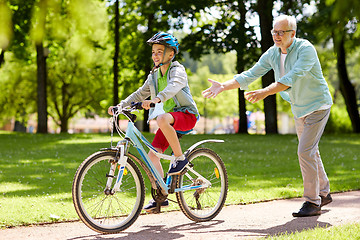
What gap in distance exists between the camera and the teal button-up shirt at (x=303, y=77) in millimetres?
5359

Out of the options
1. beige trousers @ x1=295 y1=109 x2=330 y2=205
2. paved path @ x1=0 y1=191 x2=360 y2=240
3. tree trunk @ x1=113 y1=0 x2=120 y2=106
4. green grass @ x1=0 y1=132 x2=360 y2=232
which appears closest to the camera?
paved path @ x1=0 y1=191 x2=360 y2=240

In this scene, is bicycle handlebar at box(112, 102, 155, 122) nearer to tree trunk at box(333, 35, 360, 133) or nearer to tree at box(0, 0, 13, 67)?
tree at box(0, 0, 13, 67)

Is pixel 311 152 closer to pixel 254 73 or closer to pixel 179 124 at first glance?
pixel 254 73

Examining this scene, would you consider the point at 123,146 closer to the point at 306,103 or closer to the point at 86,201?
the point at 86,201

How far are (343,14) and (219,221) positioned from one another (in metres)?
3.13

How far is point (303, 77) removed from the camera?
5.61 metres

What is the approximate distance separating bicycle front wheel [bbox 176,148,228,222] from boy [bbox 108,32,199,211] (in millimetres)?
255

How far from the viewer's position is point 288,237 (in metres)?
4.36

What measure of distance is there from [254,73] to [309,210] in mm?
1628

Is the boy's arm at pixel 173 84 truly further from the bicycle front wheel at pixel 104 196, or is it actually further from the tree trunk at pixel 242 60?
the tree trunk at pixel 242 60

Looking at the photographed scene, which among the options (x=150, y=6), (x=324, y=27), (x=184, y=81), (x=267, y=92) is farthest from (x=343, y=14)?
(x=150, y=6)

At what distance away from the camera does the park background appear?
5.60 metres

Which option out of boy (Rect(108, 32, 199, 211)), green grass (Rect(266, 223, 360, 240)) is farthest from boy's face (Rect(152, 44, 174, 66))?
green grass (Rect(266, 223, 360, 240))

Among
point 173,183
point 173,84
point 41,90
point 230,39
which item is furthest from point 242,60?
point 173,84
